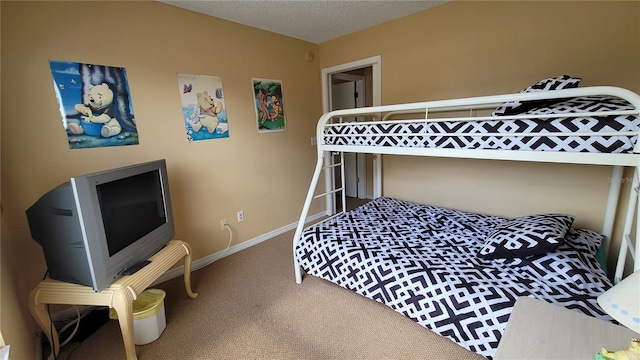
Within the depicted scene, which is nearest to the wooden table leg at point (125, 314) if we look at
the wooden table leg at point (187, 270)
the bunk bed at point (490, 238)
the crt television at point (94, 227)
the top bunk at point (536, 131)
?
the crt television at point (94, 227)

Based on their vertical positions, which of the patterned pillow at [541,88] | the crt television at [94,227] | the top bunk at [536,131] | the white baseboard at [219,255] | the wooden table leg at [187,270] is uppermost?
the patterned pillow at [541,88]

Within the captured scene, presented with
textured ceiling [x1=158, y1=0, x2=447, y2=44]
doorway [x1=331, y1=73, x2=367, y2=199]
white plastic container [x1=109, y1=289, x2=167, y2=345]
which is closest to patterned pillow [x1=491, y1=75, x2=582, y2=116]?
textured ceiling [x1=158, y1=0, x2=447, y2=44]

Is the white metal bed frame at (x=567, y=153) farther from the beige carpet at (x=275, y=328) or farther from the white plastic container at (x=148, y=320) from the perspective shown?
the white plastic container at (x=148, y=320)

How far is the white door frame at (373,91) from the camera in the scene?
2.93 m

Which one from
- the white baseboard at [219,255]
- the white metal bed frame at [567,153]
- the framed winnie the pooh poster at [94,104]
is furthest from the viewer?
the white baseboard at [219,255]

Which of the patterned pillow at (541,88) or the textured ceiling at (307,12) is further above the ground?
the textured ceiling at (307,12)

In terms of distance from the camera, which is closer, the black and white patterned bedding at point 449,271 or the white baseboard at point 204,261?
the black and white patterned bedding at point 449,271

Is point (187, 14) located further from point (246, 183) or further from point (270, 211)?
point (270, 211)

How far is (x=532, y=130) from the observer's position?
1382 millimetres

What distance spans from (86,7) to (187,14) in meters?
0.68

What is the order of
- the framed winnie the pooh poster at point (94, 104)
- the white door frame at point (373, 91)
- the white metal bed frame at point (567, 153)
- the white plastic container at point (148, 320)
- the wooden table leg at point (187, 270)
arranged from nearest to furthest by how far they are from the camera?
1. the white metal bed frame at point (567, 153)
2. the white plastic container at point (148, 320)
3. the framed winnie the pooh poster at point (94, 104)
4. the wooden table leg at point (187, 270)
5. the white door frame at point (373, 91)

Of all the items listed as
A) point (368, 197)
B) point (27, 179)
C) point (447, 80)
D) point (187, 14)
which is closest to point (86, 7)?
point (187, 14)

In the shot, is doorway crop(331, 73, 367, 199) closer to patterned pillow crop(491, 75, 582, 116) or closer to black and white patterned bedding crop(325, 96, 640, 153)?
black and white patterned bedding crop(325, 96, 640, 153)

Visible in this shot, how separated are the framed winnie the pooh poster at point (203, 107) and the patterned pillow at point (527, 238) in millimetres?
2318
